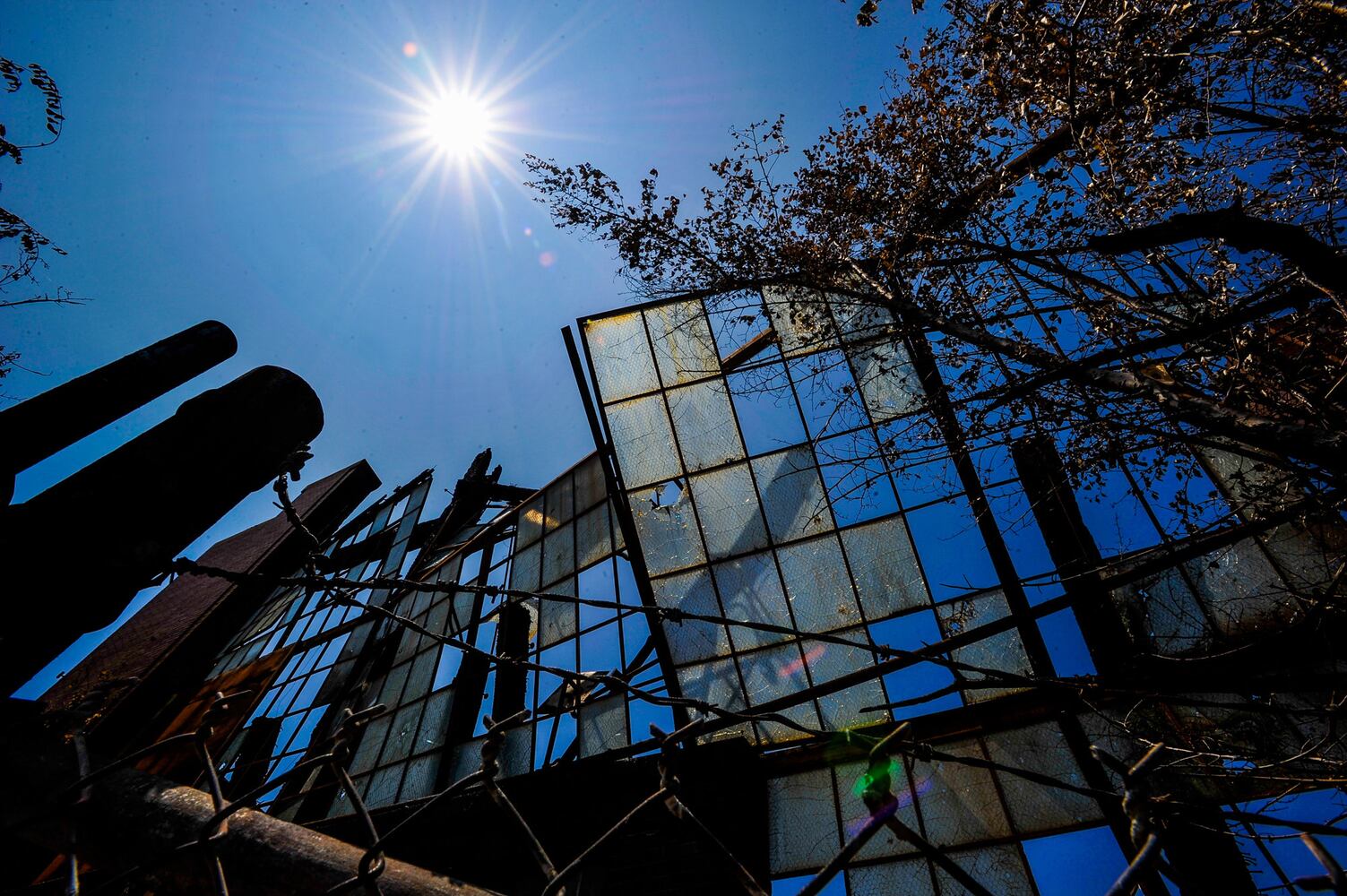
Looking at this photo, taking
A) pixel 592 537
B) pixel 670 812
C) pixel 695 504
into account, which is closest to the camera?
pixel 670 812

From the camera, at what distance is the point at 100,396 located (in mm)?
2422

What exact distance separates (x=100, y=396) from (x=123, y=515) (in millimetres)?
755

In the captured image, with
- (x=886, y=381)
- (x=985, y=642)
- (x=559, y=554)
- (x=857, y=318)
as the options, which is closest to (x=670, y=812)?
(x=985, y=642)

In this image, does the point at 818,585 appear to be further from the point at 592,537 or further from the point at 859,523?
the point at 592,537

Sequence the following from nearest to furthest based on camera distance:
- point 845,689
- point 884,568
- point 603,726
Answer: point 845,689, point 884,568, point 603,726

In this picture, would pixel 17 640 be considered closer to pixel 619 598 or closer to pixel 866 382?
pixel 619 598

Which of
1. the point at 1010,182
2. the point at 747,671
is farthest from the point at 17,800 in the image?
the point at 1010,182

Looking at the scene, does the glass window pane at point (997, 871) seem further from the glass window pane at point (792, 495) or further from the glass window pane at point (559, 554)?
the glass window pane at point (559, 554)

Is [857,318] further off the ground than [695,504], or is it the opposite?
[857,318]

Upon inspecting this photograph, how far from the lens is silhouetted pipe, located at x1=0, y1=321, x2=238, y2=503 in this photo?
2.20 metres

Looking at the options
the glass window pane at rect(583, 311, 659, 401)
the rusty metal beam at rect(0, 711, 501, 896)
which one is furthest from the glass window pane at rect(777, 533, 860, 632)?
the rusty metal beam at rect(0, 711, 501, 896)

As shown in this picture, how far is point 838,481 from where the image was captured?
20.6ft

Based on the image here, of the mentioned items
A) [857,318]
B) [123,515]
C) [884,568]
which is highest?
[857,318]

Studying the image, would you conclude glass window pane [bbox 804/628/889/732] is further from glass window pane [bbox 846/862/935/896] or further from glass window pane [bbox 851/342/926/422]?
glass window pane [bbox 851/342/926/422]
